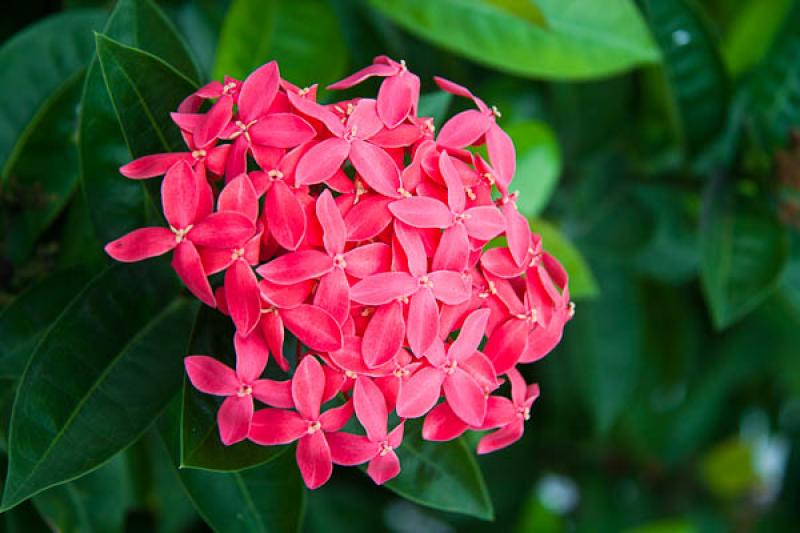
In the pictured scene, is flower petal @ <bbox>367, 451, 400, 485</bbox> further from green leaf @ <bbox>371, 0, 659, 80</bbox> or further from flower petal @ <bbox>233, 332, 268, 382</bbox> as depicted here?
green leaf @ <bbox>371, 0, 659, 80</bbox>

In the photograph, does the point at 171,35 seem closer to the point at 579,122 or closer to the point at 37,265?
the point at 37,265

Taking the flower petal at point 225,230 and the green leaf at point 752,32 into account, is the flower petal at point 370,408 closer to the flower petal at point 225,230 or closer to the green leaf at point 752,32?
the flower petal at point 225,230

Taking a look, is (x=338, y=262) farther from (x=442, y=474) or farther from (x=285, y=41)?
(x=285, y=41)

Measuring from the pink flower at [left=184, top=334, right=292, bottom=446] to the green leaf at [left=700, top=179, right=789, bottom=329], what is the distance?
3.05ft

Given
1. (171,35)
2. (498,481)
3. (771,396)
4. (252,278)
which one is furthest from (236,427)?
(771,396)

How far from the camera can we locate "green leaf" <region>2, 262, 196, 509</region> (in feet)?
2.88

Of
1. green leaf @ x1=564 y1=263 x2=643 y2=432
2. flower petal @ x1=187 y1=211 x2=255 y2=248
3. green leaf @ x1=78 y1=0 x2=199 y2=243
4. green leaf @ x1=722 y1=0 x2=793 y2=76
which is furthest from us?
green leaf @ x1=564 y1=263 x2=643 y2=432

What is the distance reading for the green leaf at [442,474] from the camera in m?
1.03

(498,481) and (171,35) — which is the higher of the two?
(171,35)

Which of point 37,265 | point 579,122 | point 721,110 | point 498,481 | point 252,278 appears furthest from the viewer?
point 498,481

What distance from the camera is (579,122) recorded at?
1.87 m

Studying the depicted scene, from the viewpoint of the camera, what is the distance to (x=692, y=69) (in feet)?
5.30

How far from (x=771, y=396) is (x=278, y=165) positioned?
77.5 inches

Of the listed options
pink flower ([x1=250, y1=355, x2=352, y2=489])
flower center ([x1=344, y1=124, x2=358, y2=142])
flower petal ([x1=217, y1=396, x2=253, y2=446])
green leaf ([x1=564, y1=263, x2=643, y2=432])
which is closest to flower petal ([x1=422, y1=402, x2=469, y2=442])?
pink flower ([x1=250, y1=355, x2=352, y2=489])
